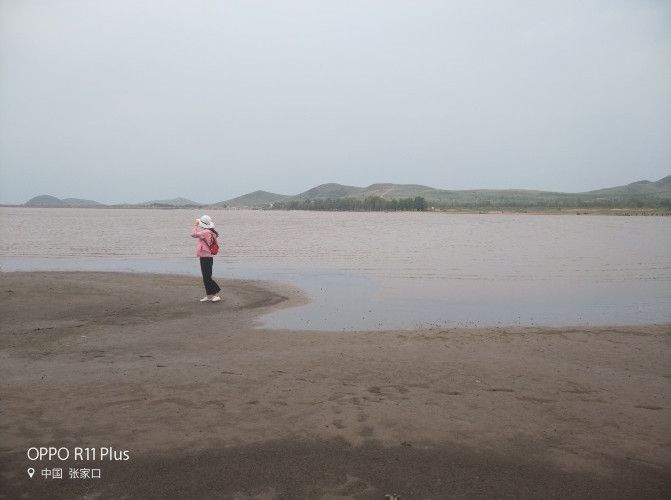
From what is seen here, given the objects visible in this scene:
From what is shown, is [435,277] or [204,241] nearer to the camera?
[204,241]

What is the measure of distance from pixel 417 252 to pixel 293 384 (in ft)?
83.1

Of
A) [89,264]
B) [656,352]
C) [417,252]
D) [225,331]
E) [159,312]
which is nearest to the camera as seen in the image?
[656,352]

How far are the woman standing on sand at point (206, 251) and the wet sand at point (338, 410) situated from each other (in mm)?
3021

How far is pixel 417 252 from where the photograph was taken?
31672 mm

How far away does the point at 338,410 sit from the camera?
20.4 feet

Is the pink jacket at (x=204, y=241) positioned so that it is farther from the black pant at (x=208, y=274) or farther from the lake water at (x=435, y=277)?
the lake water at (x=435, y=277)

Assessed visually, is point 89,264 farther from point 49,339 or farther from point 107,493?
point 107,493

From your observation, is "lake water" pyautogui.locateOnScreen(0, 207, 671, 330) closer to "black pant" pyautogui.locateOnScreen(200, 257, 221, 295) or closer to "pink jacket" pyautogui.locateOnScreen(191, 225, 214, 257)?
"black pant" pyautogui.locateOnScreen(200, 257, 221, 295)

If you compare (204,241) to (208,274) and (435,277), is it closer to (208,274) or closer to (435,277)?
(208,274)

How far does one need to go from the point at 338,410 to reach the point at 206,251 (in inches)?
347

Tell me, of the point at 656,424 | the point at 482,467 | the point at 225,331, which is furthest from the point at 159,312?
the point at 656,424

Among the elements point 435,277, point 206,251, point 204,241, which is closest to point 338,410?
point 206,251

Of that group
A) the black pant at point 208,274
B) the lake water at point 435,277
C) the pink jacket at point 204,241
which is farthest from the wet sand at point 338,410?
the pink jacket at point 204,241

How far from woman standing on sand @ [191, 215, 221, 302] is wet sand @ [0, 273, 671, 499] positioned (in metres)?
3.02
